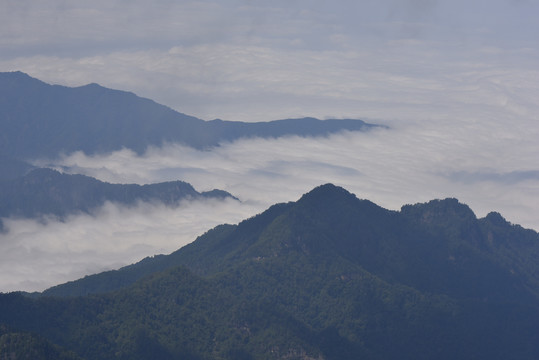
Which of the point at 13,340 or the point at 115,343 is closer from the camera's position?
the point at 13,340

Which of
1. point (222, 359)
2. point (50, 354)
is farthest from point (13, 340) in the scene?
point (222, 359)

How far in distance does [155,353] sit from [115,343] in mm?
9516

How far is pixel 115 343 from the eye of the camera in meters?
198

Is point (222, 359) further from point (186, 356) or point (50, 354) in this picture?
point (50, 354)

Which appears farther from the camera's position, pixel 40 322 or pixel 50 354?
pixel 40 322

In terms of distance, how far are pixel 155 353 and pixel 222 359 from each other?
14339 mm

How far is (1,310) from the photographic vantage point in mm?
197875

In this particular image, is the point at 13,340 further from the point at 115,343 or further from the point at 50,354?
the point at 115,343

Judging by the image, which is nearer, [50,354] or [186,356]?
[50,354]

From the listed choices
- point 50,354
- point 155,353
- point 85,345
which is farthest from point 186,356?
point 50,354

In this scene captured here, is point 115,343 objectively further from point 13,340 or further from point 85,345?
point 13,340

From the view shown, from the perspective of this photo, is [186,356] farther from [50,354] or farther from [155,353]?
[50,354]

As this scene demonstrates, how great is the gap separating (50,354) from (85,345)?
29.0m

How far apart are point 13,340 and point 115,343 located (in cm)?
3664
